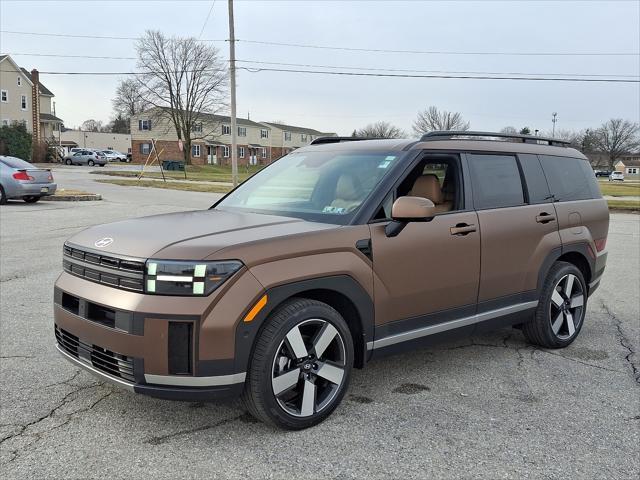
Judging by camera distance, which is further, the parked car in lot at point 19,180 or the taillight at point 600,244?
the parked car in lot at point 19,180

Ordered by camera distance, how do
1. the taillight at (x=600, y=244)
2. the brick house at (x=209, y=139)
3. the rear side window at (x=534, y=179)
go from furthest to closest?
1. the brick house at (x=209, y=139)
2. the taillight at (x=600, y=244)
3. the rear side window at (x=534, y=179)

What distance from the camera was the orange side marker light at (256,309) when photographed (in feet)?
9.79

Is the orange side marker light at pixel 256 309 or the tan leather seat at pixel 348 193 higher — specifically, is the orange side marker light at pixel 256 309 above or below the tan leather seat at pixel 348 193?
below

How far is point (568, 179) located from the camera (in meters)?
5.30

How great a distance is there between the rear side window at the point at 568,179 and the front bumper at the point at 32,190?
15467 mm

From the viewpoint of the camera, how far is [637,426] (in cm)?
351

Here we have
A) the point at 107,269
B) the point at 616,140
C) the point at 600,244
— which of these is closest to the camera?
the point at 107,269

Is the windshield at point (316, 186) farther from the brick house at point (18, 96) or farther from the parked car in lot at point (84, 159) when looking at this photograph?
the brick house at point (18, 96)

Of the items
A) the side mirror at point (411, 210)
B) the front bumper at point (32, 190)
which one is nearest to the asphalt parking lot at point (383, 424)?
the side mirror at point (411, 210)

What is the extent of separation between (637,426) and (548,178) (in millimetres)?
2329

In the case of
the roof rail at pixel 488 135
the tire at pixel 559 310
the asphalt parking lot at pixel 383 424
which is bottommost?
the asphalt parking lot at pixel 383 424

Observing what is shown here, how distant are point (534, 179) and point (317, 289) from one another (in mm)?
2590

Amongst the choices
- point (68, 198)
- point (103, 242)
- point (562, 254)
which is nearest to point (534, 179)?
point (562, 254)

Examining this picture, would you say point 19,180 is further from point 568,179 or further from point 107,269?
point 568,179
